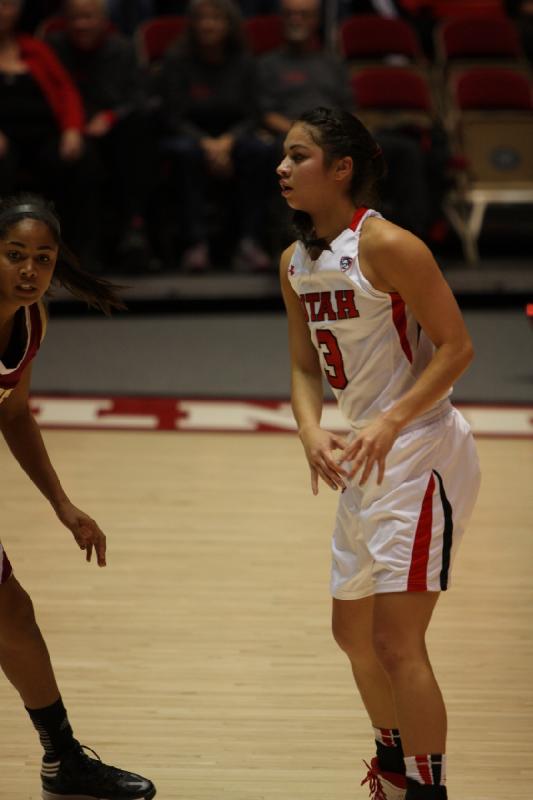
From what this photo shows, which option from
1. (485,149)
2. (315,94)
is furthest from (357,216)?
(485,149)

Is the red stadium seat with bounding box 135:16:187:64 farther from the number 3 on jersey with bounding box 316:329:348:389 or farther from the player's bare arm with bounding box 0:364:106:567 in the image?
the number 3 on jersey with bounding box 316:329:348:389

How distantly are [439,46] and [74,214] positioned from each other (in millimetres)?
3163

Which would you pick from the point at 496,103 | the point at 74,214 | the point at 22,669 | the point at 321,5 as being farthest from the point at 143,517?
the point at 321,5

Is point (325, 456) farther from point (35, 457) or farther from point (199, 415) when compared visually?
point (199, 415)

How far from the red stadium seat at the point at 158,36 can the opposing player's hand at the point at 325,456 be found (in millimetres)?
6979

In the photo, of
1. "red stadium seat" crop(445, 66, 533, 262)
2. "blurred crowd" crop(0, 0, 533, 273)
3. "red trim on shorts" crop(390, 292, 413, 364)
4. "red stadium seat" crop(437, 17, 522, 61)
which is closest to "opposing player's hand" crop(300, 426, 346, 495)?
"red trim on shorts" crop(390, 292, 413, 364)

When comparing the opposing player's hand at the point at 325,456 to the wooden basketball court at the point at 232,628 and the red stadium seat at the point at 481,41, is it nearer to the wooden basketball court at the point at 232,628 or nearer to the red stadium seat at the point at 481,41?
the wooden basketball court at the point at 232,628

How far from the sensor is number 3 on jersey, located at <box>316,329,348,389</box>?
2975 mm

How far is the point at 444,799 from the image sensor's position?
9.18 feet

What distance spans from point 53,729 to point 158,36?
7157mm

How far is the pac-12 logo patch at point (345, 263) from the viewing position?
2.89 m

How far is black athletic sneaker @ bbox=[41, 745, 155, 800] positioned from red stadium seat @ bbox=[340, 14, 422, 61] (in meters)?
7.43

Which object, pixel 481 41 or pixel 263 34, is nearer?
pixel 263 34

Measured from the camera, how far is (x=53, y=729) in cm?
312
